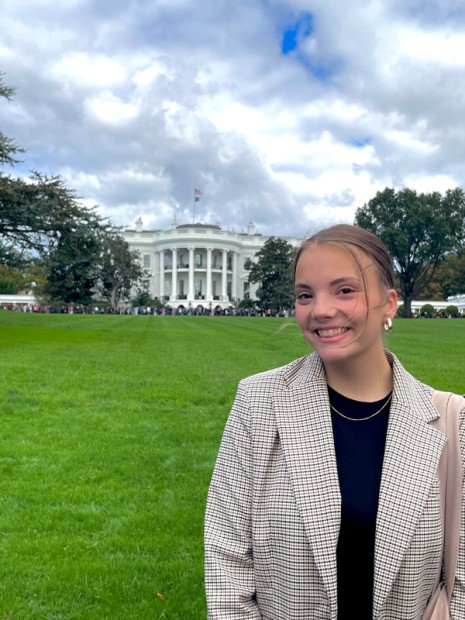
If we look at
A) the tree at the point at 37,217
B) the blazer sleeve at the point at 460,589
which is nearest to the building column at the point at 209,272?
the tree at the point at 37,217

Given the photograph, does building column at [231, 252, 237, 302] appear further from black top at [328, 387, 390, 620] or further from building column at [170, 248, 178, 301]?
black top at [328, 387, 390, 620]

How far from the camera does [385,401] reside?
189cm

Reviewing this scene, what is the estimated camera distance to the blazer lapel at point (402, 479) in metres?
1.68

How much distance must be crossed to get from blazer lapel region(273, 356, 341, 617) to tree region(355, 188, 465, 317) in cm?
4951

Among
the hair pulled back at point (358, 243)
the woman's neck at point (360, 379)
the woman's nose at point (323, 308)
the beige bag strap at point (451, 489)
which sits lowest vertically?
the beige bag strap at point (451, 489)

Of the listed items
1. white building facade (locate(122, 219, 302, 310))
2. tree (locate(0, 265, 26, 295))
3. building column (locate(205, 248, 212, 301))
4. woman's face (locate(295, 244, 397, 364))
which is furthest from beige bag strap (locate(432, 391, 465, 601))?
building column (locate(205, 248, 212, 301))

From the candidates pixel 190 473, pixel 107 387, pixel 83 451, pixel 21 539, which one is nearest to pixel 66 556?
pixel 21 539

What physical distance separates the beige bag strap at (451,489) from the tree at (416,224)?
49.5m

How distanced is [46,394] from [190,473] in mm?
3998

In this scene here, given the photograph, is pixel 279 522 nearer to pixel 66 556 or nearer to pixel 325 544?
pixel 325 544

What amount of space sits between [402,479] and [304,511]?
0.93ft

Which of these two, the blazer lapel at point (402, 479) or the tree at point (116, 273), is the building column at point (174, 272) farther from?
the blazer lapel at point (402, 479)

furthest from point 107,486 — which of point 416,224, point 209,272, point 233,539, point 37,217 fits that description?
point 209,272

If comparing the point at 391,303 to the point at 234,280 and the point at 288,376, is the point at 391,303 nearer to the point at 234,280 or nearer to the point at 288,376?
the point at 288,376
